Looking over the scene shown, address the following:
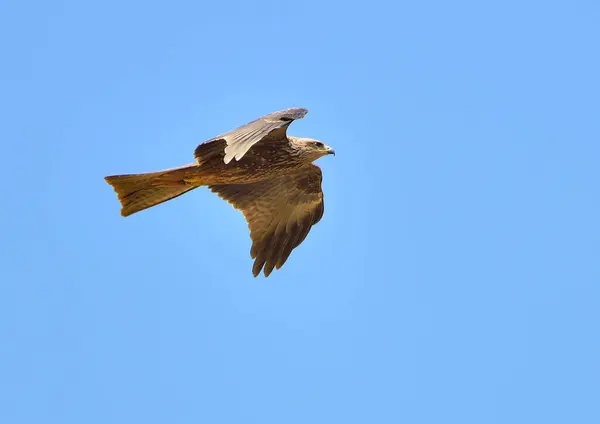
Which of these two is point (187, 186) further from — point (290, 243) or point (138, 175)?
point (290, 243)

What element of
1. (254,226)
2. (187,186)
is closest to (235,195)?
(254,226)

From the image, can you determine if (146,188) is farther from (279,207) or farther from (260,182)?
(279,207)

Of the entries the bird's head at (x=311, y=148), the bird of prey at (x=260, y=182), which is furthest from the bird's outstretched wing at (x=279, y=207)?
the bird's head at (x=311, y=148)

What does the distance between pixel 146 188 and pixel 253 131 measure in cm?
238

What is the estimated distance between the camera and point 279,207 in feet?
51.6

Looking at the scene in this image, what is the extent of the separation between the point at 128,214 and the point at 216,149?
1.60 meters

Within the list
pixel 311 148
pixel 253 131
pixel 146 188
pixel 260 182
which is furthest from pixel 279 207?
pixel 253 131

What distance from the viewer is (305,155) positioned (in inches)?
562

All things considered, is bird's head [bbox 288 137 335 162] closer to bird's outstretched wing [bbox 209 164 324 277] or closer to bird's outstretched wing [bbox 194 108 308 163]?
bird's outstretched wing [bbox 194 108 308 163]

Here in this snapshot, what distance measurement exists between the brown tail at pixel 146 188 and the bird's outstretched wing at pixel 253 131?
600 mm

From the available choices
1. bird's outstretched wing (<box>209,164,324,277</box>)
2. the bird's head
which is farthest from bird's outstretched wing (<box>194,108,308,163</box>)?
bird's outstretched wing (<box>209,164,324,277</box>)

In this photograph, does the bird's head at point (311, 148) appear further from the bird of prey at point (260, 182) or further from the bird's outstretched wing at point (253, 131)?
the bird's outstretched wing at point (253, 131)

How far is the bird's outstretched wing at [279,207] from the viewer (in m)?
15.5

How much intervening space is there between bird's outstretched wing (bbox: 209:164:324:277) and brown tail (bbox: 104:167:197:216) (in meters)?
1.35
